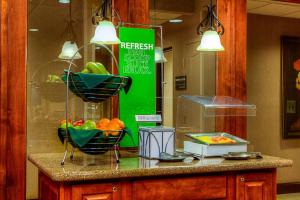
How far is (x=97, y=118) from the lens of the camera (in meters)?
3.17

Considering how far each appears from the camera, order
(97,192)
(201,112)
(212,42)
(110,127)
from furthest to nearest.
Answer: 1. (201,112)
2. (212,42)
3. (110,127)
4. (97,192)

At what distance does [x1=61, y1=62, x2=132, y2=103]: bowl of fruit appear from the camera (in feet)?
8.23

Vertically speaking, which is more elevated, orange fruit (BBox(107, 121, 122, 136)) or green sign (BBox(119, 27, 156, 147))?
green sign (BBox(119, 27, 156, 147))

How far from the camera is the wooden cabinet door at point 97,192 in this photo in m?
2.26

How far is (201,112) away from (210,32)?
0.72m

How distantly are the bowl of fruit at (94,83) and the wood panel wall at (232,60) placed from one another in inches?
50.3

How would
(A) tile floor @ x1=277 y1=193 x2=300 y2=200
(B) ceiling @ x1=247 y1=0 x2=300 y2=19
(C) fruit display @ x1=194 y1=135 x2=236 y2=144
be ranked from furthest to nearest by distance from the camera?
1. (A) tile floor @ x1=277 y1=193 x2=300 y2=200
2. (B) ceiling @ x1=247 y1=0 x2=300 y2=19
3. (C) fruit display @ x1=194 y1=135 x2=236 y2=144

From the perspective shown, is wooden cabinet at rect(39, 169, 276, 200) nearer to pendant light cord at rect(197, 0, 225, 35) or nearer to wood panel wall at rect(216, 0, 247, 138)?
wood panel wall at rect(216, 0, 247, 138)

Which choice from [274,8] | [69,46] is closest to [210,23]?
[69,46]

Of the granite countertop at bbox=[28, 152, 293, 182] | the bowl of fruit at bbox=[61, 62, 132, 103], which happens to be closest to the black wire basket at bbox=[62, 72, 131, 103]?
the bowl of fruit at bbox=[61, 62, 132, 103]

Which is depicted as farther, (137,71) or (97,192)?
(137,71)

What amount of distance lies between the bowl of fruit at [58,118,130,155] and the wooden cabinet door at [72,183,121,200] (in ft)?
0.84

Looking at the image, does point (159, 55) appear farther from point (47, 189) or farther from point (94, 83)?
point (47, 189)

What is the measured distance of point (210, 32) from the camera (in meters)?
3.23
